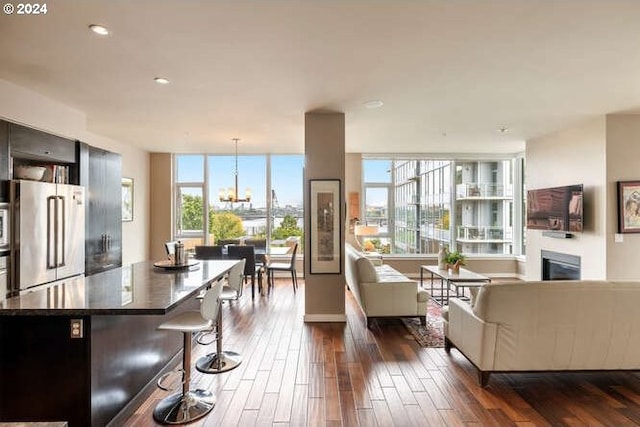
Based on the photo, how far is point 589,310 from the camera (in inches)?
106

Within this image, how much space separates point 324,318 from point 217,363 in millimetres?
1710

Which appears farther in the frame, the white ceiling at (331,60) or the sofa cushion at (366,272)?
the sofa cushion at (366,272)

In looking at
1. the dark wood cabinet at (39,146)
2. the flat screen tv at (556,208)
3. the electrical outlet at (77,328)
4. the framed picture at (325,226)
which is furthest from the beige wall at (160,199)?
the flat screen tv at (556,208)

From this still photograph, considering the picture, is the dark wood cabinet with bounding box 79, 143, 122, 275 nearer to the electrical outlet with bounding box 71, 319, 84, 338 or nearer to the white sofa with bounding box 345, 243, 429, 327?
the electrical outlet with bounding box 71, 319, 84, 338

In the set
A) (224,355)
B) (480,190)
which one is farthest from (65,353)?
(480,190)

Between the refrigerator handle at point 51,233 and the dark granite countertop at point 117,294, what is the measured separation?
1074 millimetres

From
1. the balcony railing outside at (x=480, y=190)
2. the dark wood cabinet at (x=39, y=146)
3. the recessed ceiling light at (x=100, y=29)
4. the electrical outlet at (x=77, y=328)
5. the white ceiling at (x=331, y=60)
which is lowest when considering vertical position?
the electrical outlet at (x=77, y=328)

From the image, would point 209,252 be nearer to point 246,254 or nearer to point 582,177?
point 246,254

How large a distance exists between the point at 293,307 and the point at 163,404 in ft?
9.18

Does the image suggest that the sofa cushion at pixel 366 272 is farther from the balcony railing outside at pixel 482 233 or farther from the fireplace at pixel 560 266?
the balcony railing outside at pixel 482 233

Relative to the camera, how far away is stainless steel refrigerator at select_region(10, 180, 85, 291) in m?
3.35

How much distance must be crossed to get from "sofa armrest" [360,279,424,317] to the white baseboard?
432 millimetres

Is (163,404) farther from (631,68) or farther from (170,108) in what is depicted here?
(631,68)

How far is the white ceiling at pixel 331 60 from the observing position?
7.58ft
